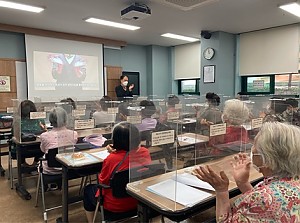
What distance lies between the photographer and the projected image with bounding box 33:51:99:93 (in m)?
5.98

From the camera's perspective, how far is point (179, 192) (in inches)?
59.2

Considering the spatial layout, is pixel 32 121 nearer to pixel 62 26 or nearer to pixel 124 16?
pixel 124 16

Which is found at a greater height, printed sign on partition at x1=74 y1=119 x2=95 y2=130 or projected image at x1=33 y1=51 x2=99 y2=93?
projected image at x1=33 y1=51 x2=99 y2=93

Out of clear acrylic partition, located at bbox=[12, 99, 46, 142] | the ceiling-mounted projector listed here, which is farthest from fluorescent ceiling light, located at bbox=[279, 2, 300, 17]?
clear acrylic partition, located at bbox=[12, 99, 46, 142]

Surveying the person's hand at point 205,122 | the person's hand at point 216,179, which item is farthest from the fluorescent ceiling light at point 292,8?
the person's hand at point 216,179

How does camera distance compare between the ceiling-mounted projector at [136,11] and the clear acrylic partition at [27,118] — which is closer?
the clear acrylic partition at [27,118]

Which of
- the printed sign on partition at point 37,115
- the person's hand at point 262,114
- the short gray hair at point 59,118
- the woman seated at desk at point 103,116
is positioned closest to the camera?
the person's hand at point 262,114

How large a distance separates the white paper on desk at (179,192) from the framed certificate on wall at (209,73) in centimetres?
519

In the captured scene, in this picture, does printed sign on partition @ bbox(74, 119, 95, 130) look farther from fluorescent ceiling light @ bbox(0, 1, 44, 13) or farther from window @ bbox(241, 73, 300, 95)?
window @ bbox(241, 73, 300, 95)

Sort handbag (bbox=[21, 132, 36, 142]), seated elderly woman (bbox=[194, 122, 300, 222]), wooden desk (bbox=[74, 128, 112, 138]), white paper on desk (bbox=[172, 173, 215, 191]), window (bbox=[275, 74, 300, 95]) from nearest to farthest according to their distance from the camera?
seated elderly woman (bbox=[194, 122, 300, 222]), white paper on desk (bbox=[172, 173, 215, 191]), wooden desk (bbox=[74, 128, 112, 138]), handbag (bbox=[21, 132, 36, 142]), window (bbox=[275, 74, 300, 95])

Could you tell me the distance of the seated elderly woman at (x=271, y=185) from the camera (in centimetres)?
102

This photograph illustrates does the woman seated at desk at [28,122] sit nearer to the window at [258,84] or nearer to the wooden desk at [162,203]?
the wooden desk at [162,203]

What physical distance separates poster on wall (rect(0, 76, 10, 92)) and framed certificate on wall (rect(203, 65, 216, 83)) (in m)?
4.65

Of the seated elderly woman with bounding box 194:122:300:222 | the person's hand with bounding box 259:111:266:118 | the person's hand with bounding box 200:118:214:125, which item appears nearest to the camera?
the seated elderly woman with bounding box 194:122:300:222
